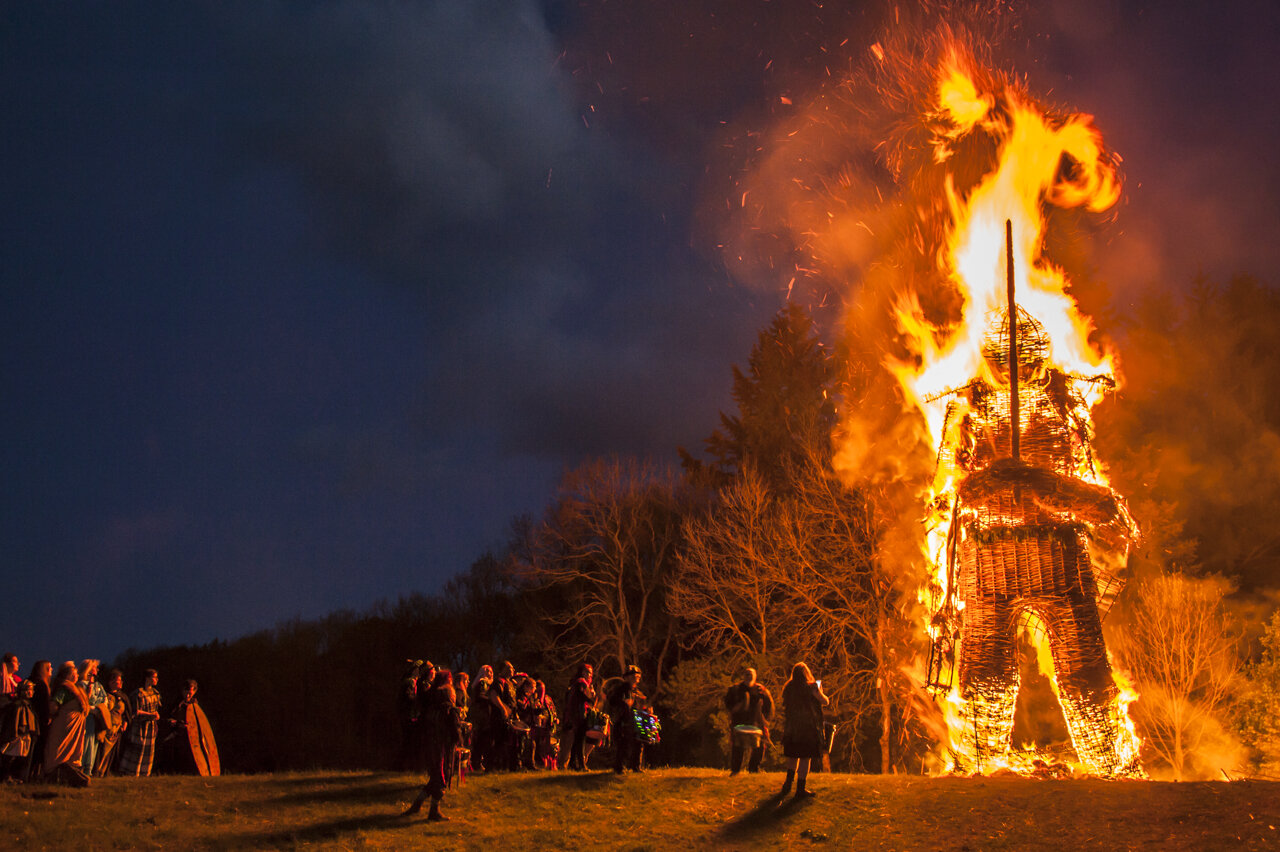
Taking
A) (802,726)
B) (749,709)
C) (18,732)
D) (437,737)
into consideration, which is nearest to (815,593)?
(749,709)

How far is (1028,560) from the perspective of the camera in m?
13.1

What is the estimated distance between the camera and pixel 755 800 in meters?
12.6

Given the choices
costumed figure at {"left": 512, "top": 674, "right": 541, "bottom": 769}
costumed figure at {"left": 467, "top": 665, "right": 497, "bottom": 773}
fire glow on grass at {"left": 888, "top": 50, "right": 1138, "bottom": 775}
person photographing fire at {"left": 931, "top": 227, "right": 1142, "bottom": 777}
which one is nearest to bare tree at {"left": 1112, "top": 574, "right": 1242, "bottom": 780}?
fire glow on grass at {"left": 888, "top": 50, "right": 1138, "bottom": 775}

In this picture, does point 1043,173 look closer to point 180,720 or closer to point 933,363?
point 933,363

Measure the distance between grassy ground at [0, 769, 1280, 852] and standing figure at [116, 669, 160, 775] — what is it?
1.90 m

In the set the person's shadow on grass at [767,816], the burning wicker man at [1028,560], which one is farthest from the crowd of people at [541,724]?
the burning wicker man at [1028,560]

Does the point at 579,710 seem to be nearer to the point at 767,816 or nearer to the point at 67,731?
the point at 767,816

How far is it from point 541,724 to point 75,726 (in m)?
7.21

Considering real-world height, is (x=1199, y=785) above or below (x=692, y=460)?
below

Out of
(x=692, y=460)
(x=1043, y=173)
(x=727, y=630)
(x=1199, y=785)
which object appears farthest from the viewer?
(x=692, y=460)

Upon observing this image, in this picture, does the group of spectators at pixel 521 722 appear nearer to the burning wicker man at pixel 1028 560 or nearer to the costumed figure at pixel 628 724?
the costumed figure at pixel 628 724

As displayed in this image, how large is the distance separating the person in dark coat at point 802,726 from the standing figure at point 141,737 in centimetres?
994

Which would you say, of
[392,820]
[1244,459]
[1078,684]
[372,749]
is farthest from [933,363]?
[372,749]

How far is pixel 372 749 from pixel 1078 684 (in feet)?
113
